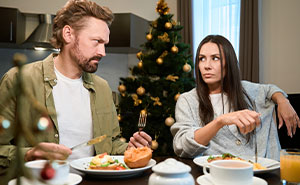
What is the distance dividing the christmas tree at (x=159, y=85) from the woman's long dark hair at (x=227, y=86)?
4.99 ft

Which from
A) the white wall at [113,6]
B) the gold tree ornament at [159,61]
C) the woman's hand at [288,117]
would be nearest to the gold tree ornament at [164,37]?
the gold tree ornament at [159,61]

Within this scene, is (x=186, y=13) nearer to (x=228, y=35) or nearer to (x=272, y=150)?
(x=228, y=35)

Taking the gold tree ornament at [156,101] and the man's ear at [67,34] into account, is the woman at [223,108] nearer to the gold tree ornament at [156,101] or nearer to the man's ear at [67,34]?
the man's ear at [67,34]

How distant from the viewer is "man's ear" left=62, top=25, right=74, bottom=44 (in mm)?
1831

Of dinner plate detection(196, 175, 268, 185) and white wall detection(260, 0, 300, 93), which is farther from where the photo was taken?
white wall detection(260, 0, 300, 93)

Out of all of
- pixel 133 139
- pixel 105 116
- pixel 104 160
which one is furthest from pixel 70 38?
pixel 104 160

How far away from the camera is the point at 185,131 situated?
1.67 meters


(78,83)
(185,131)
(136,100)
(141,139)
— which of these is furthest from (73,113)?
(136,100)

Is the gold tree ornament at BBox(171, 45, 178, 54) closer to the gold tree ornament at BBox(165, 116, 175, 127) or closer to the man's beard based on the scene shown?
the gold tree ornament at BBox(165, 116, 175, 127)

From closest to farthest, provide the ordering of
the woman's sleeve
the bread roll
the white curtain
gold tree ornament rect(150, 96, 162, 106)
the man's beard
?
the bread roll, the woman's sleeve, the man's beard, gold tree ornament rect(150, 96, 162, 106), the white curtain

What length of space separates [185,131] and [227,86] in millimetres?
479

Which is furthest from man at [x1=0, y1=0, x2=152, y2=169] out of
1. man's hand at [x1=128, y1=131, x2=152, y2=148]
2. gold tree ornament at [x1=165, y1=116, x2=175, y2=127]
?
gold tree ornament at [x1=165, y1=116, x2=175, y2=127]

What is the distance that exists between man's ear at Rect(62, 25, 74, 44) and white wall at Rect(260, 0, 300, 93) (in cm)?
292

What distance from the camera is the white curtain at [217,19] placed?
420 cm
